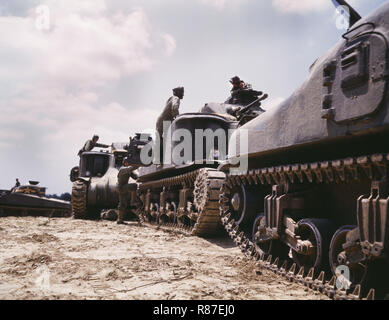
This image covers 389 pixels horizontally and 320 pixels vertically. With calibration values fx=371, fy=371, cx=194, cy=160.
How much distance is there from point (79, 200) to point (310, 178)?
1232 cm

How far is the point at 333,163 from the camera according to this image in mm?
3621

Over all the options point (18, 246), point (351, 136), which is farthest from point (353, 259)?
point (18, 246)

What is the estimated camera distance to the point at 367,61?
131 inches

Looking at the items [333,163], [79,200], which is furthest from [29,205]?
[333,163]

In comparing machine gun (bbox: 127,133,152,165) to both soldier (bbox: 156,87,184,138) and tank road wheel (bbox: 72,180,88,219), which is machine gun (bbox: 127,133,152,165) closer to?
soldier (bbox: 156,87,184,138)

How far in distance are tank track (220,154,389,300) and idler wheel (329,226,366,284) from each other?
0.15m

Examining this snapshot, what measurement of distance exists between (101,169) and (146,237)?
9240 mm

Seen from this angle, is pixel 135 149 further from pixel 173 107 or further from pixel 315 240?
pixel 315 240

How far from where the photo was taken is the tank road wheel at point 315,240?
13.0ft

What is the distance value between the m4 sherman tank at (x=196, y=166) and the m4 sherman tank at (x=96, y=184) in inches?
172

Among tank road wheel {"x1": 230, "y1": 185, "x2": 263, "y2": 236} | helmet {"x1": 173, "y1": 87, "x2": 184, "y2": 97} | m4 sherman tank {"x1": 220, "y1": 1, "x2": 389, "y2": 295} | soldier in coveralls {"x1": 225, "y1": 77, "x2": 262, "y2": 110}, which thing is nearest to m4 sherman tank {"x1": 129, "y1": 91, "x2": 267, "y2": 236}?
soldier in coveralls {"x1": 225, "y1": 77, "x2": 262, "y2": 110}

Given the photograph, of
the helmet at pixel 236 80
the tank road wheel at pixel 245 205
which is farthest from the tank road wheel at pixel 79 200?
the tank road wheel at pixel 245 205

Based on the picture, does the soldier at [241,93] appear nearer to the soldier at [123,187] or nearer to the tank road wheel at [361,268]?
the soldier at [123,187]

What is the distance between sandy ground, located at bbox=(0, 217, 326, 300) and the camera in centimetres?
354
